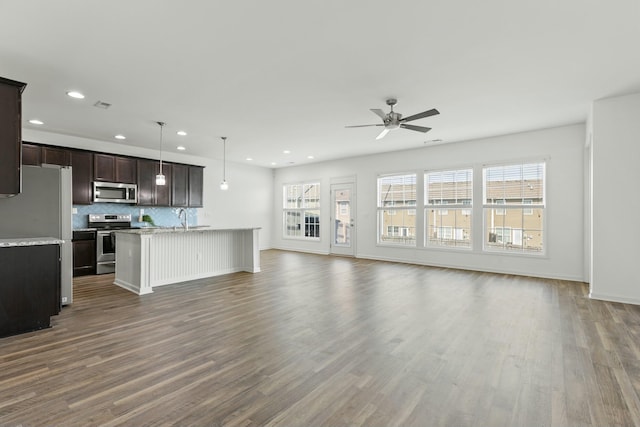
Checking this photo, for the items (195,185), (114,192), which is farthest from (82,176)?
(195,185)

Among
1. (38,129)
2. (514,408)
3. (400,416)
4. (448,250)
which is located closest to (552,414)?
(514,408)

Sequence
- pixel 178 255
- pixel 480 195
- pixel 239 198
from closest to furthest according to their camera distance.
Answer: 1. pixel 178 255
2. pixel 480 195
3. pixel 239 198

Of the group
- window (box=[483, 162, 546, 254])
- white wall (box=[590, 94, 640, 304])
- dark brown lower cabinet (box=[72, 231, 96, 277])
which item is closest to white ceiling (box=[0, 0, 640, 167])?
white wall (box=[590, 94, 640, 304])

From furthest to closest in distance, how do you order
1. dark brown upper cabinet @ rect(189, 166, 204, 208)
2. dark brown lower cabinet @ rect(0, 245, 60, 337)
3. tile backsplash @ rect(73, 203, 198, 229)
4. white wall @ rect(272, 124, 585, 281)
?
dark brown upper cabinet @ rect(189, 166, 204, 208), tile backsplash @ rect(73, 203, 198, 229), white wall @ rect(272, 124, 585, 281), dark brown lower cabinet @ rect(0, 245, 60, 337)

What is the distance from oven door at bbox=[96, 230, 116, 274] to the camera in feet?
20.1

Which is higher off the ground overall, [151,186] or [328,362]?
[151,186]

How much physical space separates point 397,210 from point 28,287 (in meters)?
6.91

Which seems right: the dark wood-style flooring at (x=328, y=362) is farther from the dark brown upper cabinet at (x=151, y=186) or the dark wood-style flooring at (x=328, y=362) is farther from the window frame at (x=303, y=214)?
the window frame at (x=303, y=214)

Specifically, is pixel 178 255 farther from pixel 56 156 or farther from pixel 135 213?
pixel 56 156

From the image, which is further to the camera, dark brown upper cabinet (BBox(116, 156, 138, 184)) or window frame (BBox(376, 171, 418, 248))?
window frame (BBox(376, 171, 418, 248))

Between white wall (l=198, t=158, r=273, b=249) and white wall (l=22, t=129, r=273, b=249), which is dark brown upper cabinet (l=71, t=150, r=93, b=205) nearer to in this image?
white wall (l=22, t=129, r=273, b=249)

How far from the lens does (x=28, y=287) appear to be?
124 inches

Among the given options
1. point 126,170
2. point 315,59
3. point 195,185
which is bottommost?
point 195,185

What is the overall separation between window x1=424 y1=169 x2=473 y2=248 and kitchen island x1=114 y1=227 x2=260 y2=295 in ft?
13.4
